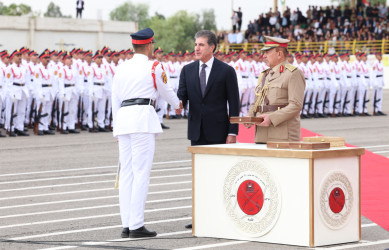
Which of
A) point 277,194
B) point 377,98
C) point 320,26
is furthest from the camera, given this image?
point 320,26

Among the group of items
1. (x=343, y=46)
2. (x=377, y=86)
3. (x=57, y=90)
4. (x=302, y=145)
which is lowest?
(x=302, y=145)

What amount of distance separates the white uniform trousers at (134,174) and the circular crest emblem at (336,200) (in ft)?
5.70

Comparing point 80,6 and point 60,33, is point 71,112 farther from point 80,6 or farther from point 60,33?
point 60,33

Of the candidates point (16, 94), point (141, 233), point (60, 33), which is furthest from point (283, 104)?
point (60, 33)

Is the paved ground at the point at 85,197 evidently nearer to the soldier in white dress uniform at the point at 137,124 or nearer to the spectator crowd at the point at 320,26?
the soldier in white dress uniform at the point at 137,124

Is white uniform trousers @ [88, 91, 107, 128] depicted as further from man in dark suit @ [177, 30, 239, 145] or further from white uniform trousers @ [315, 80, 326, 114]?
man in dark suit @ [177, 30, 239, 145]

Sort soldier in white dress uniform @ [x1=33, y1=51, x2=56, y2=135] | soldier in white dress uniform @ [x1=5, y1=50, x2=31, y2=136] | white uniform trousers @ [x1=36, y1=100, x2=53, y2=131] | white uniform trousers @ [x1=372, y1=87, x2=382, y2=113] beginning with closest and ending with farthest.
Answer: soldier in white dress uniform @ [x1=5, y1=50, x2=31, y2=136] < soldier in white dress uniform @ [x1=33, y1=51, x2=56, y2=135] < white uniform trousers @ [x1=36, y1=100, x2=53, y2=131] < white uniform trousers @ [x1=372, y1=87, x2=382, y2=113]

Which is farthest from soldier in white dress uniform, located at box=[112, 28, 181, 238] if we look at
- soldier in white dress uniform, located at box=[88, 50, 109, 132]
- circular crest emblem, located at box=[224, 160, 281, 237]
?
soldier in white dress uniform, located at box=[88, 50, 109, 132]

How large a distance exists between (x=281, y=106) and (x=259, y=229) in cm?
133

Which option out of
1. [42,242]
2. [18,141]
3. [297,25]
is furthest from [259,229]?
[297,25]

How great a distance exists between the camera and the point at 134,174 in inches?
305

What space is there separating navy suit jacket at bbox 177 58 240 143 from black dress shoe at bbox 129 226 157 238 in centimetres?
123

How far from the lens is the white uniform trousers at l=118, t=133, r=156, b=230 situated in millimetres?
7676

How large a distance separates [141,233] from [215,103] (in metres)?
1.64
